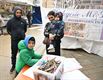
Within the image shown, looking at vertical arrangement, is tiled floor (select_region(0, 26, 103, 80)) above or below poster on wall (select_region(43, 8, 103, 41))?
below

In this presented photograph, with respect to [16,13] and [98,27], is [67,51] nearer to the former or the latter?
[98,27]

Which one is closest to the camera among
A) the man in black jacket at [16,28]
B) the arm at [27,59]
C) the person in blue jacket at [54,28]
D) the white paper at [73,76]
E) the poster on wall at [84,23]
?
the white paper at [73,76]

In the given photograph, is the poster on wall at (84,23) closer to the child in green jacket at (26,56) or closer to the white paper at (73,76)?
the child in green jacket at (26,56)

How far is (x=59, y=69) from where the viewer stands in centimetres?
184

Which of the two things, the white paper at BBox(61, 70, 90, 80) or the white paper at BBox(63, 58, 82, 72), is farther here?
the white paper at BBox(63, 58, 82, 72)

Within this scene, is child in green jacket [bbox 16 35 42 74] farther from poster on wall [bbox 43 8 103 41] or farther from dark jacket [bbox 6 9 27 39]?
poster on wall [bbox 43 8 103 41]

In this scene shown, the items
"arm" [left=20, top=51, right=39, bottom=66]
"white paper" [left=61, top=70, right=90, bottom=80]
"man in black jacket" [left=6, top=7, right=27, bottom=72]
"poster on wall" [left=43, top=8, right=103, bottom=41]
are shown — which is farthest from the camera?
"poster on wall" [left=43, top=8, right=103, bottom=41]

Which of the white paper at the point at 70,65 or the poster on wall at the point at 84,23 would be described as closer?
the white paper at the point at 70,65

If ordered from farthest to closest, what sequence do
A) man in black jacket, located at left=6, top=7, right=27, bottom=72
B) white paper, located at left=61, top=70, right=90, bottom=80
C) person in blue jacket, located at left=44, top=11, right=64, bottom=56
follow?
man in black jacket, located at left=6, top=7, right=27, bottom=72 → person in blue jacket, located at left=44, top=11, right=64, bottom=56 → white paper, located at left=61, top=70, right=90, bottom=80


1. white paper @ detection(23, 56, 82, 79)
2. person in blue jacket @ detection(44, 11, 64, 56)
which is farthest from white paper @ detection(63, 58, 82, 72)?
person in blue jacket @ detection(44, 11, 64, 56)

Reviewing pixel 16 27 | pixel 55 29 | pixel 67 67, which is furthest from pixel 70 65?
pixel 16 27

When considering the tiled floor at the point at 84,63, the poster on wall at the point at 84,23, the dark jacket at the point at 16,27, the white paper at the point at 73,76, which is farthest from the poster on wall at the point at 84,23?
the white paper at the point at 73,76

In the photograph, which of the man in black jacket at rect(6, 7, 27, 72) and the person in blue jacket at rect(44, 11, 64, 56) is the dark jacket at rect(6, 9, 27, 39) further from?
the person in blue jacket at rect(44, 11, 64, 56)

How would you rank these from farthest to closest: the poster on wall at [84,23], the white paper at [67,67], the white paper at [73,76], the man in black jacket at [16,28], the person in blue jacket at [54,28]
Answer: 1. the poster on wall at [84,23]
2. the man in black jacket at [16,28]
3. the person in blue jacket at [54,28]
4. the white paper at [67,67]
5. the white paper at [73,76]
